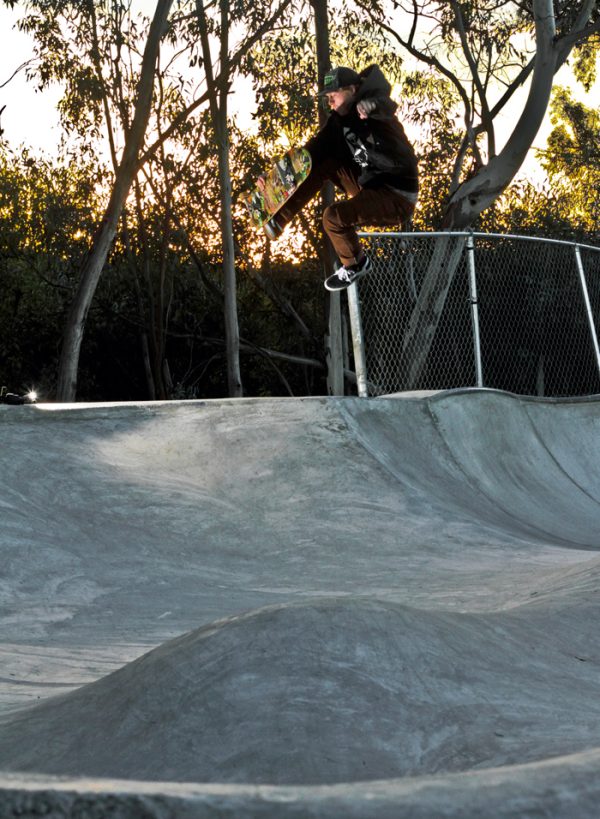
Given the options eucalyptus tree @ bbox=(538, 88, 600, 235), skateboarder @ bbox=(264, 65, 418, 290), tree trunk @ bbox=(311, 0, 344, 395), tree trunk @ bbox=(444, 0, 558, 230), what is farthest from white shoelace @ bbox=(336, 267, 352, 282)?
eucalyptus tree @ bbox=(538, 88, 600, 235)

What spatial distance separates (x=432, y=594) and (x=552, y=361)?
40.0ft

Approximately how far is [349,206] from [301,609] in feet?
14.4

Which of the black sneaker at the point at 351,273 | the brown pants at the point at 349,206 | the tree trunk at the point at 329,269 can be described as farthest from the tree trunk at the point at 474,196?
the brown pants at the point at 349,206

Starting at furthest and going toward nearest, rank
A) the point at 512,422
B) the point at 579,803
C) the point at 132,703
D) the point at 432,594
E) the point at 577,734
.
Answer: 1. the point at 512,422
2. the point at 432,594
3. the point at 132,703
4. the point at 577,734
5. the point at 579,803

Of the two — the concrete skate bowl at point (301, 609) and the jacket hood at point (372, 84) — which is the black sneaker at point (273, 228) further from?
the jacket hood at point (372, 84)

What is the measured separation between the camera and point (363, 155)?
6480 millimetres

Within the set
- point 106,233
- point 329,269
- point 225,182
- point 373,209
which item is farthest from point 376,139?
point 225,182

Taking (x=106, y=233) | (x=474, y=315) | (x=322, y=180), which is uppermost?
(x=106, y=233)

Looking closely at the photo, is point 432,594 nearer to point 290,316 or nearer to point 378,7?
point 290,316

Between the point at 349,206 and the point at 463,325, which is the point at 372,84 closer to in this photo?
the point at 349,206

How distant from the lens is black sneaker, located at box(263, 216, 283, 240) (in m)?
7.54

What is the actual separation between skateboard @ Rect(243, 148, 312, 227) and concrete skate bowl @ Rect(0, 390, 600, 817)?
4.54 feet

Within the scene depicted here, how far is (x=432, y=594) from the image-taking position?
4609 millimetres

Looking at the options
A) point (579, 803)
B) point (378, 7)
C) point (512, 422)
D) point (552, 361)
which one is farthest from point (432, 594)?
point (378, 7)
